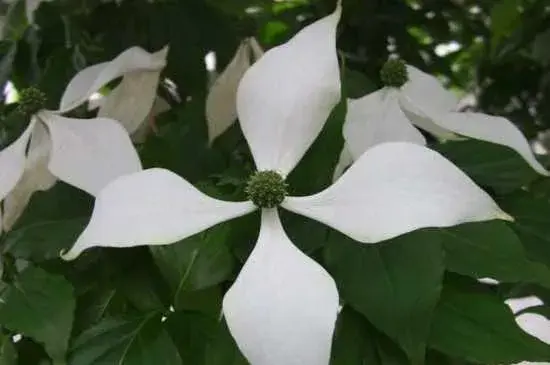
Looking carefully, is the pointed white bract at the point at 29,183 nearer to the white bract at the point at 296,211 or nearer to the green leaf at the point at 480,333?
the white bract at the point at 296,211

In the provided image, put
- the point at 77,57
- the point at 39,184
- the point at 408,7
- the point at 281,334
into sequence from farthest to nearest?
the point at 408,7
the point at 77,57
the point at 39,184
the point at 281,334

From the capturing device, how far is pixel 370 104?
48 cm

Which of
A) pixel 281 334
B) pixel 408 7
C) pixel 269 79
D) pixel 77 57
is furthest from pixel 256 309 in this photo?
pixel 408 7

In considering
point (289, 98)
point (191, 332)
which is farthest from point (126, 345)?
point (289, 98)

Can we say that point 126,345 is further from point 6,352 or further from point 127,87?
point 127,87

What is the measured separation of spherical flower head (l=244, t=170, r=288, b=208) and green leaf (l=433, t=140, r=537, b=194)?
114 mm

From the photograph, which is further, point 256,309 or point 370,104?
point 370,104

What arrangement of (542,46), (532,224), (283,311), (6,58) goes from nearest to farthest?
(283,311) → (532,224) → (6,58) → (542,46)

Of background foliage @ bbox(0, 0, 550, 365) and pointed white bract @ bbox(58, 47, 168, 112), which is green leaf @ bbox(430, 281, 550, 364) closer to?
background foliage @ bbox(0, 0, 550, 365)

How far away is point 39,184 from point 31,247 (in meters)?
0.05

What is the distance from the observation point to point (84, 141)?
449mm

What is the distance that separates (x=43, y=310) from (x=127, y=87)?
0.56 ft

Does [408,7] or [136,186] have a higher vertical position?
[136,186]

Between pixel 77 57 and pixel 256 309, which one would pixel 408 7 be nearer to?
pixel 77 57
